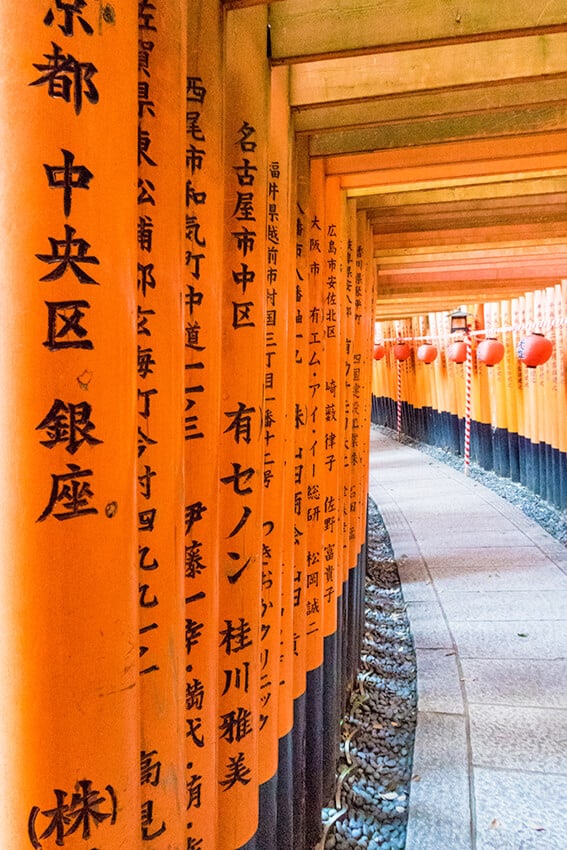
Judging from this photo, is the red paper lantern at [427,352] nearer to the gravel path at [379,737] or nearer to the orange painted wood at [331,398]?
the gravel path at [379,737]

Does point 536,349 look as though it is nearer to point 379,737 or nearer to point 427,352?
point 427,352

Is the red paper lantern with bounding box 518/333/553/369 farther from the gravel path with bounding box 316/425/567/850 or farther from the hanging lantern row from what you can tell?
the gravel path with bounding box 316/425/567/850

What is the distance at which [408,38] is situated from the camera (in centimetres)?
228

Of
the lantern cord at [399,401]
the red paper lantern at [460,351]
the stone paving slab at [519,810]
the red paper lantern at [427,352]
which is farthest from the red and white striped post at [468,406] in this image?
the stone paving slab at [519,810]

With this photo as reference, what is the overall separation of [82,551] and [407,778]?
3.58 meters

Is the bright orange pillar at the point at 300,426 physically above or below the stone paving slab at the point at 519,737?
above

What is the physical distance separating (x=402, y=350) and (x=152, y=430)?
61.0 ft

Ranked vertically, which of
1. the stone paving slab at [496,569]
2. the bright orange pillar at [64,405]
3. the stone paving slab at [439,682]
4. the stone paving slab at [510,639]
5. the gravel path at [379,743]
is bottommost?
the gravel path at [379,743]

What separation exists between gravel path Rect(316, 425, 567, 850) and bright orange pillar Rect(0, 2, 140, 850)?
2822 mm

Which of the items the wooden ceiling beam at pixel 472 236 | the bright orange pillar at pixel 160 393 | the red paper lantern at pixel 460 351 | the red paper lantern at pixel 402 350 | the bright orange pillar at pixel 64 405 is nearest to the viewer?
the bright orange pillar at pixel 64 405

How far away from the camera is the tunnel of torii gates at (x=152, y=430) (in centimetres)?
103

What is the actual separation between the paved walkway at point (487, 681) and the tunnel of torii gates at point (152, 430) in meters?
0.81

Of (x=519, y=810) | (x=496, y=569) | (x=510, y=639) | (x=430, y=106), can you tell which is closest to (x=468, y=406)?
(x=496, y=569)

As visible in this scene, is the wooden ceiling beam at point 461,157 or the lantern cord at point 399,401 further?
the lantern cord at point 399,401
